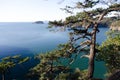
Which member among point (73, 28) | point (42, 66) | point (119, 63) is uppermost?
point (73, 28)

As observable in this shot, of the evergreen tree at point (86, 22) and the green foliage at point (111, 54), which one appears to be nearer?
the evergreen tree at point (86, 22)

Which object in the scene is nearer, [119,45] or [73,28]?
[73,28]

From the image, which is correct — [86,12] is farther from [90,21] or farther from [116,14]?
[116,14]

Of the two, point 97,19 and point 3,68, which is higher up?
point 97,19

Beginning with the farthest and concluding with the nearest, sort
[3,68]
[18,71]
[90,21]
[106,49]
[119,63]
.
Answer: [18,71], [3,68], [119,63], [106,49], [90,21]

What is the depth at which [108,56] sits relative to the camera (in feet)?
67.7

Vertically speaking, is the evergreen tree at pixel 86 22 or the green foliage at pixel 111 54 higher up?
the evergreen tree at pixel 86 22

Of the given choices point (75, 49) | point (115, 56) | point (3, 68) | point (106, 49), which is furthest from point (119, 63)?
point (3, 68)

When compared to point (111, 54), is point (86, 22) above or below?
above

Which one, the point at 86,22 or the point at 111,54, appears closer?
the point at 86,22

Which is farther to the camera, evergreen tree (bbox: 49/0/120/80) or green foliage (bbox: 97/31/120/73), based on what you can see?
green foliage (bbox: 97/31/120/73)

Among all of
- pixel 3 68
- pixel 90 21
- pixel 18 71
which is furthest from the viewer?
pixel 18 71

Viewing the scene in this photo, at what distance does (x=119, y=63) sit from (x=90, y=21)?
365 inches

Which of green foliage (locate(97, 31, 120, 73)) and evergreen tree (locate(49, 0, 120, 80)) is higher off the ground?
evergreen tree (locate(49, 0, 120, 80))
